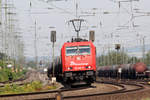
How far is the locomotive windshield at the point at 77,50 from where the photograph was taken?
28797 mm

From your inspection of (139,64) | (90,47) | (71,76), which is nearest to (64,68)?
Answer: (71,76)

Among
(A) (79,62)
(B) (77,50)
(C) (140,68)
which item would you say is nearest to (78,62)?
(A) (79,62)

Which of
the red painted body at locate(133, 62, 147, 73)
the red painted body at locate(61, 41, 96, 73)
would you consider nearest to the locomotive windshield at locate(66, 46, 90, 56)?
the red painted body at locate(61, 41, 96, 73)

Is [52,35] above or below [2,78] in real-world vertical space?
above

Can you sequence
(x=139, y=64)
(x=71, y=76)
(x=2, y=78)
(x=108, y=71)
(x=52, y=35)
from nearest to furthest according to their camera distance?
(x=71, y=76), (x=52, y=35), (x=139, y=64), (x=2, y=78), (x=108, y=71)

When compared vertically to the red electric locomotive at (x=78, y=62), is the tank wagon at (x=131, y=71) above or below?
below

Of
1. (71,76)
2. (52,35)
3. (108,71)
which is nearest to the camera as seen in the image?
(71,76)

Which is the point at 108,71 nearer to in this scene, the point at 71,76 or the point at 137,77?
the point at 137,77

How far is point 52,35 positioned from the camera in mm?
33938

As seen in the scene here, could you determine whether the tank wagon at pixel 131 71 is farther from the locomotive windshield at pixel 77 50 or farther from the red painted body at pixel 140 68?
the locomotive windshield at pixel 77 50

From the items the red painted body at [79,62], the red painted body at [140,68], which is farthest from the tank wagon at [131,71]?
the red painted body at [79,62]

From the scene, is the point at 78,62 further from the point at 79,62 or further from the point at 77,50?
the point at 77,50

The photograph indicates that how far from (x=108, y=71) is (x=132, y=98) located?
188 feet

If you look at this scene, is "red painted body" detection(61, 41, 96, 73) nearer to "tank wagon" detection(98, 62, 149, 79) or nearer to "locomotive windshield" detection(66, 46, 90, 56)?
"locomotive windshield" detection(66, 46, 90, 56)
